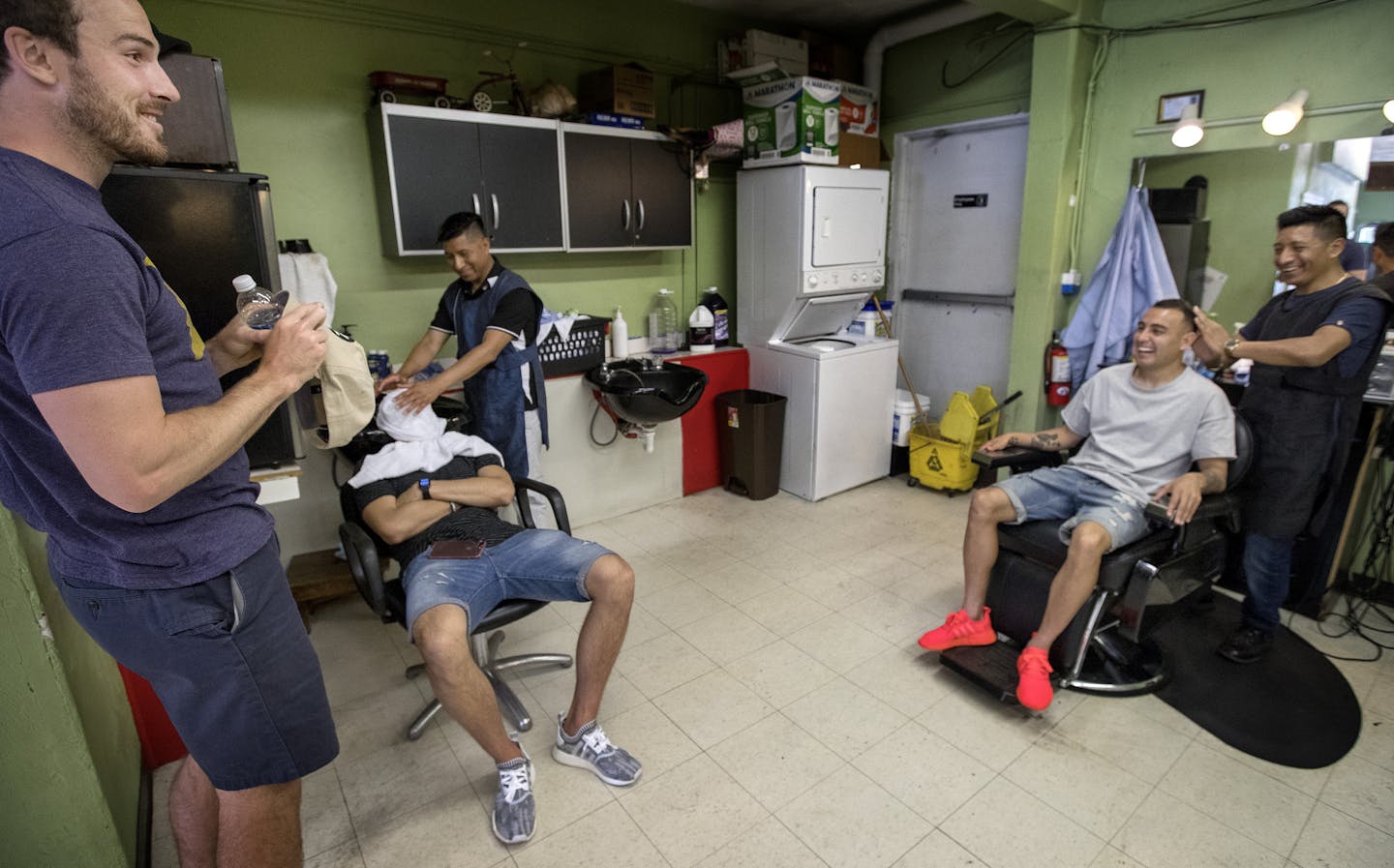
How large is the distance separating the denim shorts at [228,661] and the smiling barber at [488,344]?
1.34 m

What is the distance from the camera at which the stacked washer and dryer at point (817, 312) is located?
3.90m

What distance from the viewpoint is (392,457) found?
7.47 feet

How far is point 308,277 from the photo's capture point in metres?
2.90

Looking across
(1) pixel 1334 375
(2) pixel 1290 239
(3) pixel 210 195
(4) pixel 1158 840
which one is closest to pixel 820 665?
(4) pixel 1158 840

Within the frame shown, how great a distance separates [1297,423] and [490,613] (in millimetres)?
2616

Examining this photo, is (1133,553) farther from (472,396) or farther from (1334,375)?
(472,396)

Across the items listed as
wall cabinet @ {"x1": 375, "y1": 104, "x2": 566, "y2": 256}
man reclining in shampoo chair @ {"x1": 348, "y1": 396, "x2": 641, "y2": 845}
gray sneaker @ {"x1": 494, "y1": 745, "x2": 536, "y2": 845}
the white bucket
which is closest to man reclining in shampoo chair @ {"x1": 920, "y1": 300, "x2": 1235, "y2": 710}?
man reclining in shampoo chair @ {"x1": 348, "y1": 396, "x2": 641, "y2": 845}

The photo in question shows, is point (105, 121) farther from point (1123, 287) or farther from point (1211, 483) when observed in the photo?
point (1123, 287)

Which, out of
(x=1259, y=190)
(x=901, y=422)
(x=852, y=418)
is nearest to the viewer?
(x=1259, y=190)

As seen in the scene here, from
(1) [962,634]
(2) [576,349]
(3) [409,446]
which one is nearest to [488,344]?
(3) [409,446]

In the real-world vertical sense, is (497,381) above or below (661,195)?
below

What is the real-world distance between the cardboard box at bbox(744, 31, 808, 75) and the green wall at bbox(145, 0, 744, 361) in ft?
1.10

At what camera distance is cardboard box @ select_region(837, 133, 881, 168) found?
406cm

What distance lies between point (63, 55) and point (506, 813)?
1778 millimetres
